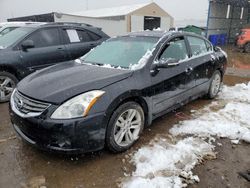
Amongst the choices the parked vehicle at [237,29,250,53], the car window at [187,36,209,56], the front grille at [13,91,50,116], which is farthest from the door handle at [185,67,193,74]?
the parked vehicle at [237,29,250,53]

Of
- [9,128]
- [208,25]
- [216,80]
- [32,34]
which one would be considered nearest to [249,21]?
[208,25]

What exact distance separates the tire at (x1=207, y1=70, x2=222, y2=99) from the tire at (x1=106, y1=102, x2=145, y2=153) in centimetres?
248

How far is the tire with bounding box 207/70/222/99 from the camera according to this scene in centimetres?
525

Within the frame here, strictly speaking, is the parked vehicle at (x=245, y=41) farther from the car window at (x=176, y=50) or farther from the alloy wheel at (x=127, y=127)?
the alloy wheel at (x=127, y=127)

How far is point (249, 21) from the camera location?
25406 mm

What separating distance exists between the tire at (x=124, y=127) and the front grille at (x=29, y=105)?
2.61ft

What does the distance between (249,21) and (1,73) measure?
1047 inches

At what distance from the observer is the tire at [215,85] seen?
17.2 feet

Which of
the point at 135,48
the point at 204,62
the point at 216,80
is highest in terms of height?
the point at 135,48

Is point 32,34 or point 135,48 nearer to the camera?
point 135,48

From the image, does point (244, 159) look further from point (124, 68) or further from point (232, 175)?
point (124, 68)

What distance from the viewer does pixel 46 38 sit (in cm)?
562

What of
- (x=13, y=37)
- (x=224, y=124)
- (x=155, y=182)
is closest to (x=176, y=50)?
(x=224, y=124)

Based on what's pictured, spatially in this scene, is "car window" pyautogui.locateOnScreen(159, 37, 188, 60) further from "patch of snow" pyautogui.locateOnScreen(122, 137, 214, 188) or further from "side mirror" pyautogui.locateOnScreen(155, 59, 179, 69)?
"patch of snow" pyautogui.locateOnScreen(122, 137, 214, 188)
